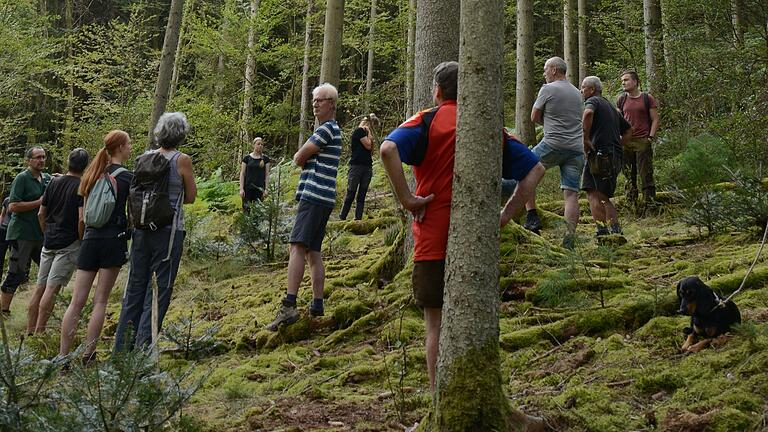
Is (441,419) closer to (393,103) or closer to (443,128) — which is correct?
(443,128)

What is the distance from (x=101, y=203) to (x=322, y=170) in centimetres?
200

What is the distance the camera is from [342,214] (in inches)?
488

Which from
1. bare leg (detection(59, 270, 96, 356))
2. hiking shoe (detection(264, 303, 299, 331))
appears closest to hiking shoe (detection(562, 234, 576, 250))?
hiking shoe (detection(264, 303, 299, 331))

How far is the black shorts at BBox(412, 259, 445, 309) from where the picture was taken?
395 centimetres

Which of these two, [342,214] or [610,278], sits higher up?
[342,214]

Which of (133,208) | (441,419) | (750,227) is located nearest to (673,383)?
(441,419)

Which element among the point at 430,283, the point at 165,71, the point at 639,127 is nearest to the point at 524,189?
the point at 430,283

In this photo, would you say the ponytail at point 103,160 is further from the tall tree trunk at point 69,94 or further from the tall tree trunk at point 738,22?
the tall tree trunk at point 69,94

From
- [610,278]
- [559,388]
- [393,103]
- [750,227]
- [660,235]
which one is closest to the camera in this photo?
[559,388]

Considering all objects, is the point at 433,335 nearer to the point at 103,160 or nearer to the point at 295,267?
the point at 295,267

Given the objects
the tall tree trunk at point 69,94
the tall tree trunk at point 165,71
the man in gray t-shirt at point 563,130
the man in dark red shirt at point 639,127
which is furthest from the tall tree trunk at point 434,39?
the tall tree trunk at point 69,94

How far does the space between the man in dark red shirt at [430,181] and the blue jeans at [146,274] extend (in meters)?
2.96

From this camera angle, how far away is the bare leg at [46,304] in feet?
25.0

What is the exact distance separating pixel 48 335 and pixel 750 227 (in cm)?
736
